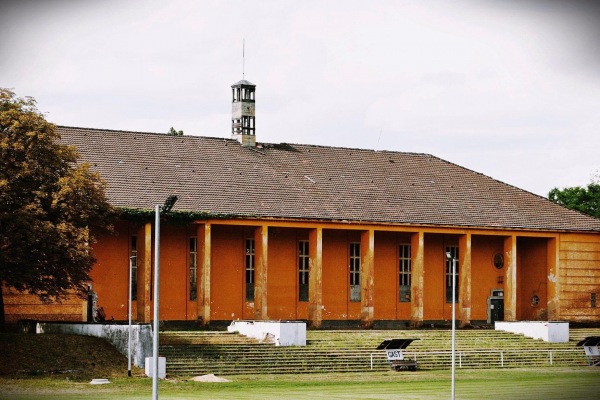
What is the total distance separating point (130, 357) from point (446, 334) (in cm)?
1584

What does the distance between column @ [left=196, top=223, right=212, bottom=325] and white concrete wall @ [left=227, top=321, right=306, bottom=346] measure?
15.8 ft

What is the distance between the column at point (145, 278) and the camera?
50375mm

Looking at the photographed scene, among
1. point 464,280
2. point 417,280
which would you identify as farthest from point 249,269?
point 464,280

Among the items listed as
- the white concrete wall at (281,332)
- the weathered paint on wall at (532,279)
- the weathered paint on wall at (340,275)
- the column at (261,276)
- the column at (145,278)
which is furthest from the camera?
Result: the weathered paint on wall at (532,279)

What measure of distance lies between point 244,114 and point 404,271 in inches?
417

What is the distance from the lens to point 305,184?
186ft

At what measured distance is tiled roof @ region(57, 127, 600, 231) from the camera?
5281cm

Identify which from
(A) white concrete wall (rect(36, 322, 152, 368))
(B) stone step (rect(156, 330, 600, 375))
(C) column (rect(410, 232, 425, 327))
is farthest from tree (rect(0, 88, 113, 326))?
(C) column (rect(410, 232, 425, 327))

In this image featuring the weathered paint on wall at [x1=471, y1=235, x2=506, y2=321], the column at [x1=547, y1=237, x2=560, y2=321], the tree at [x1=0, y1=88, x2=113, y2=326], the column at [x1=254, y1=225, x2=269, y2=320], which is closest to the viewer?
the tree at [x1=0, y1=88, x2=113, y2=326]

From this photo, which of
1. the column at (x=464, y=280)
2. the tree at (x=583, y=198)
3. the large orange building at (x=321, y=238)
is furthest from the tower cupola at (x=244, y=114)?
the tree at (x=583, y=198)

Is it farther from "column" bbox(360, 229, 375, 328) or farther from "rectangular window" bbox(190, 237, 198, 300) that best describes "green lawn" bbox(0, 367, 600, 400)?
"rectangular window" bbox(190, 237, 198, 300)

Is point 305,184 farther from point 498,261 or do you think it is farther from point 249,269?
point 498,261

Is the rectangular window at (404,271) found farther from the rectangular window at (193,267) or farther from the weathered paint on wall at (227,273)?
the rectangular window at (193,267)

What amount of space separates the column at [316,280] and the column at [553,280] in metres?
11.4
